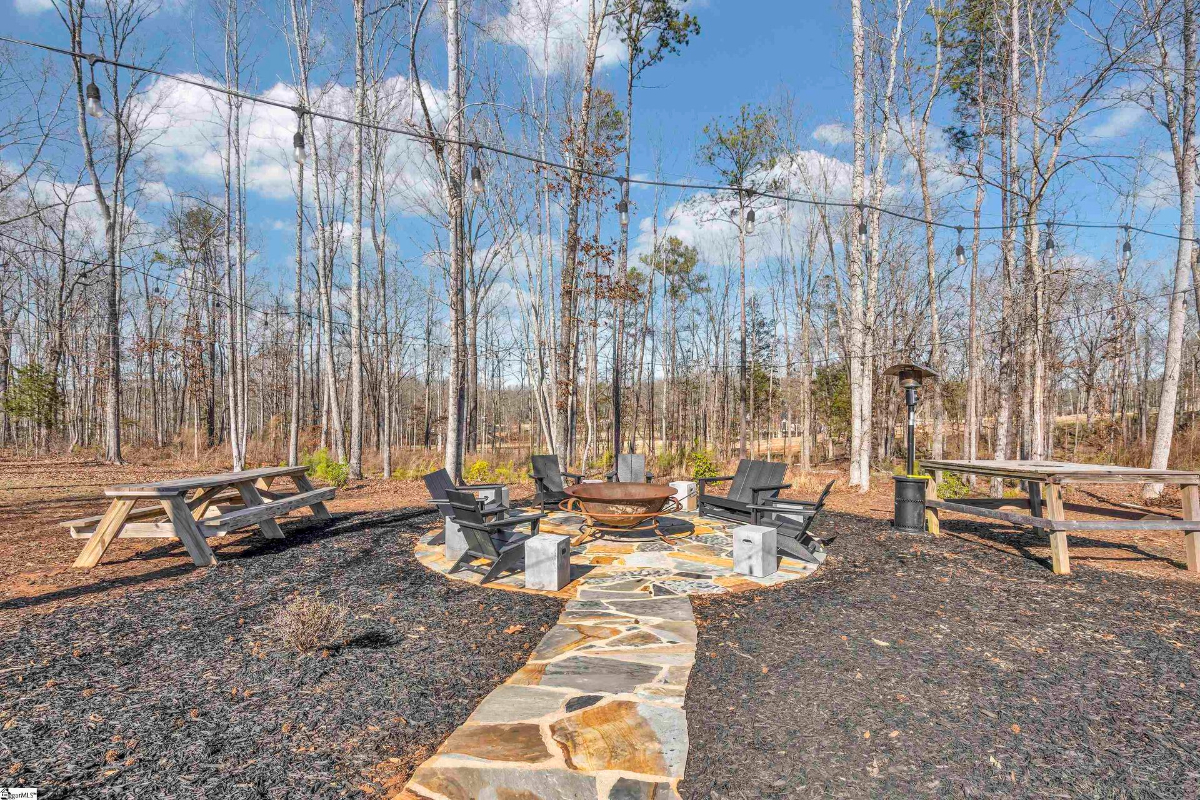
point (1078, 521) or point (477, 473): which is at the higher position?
point (1078, 521)

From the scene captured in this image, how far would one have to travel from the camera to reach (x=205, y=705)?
2.32m

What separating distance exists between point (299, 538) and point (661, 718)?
15.7 ft

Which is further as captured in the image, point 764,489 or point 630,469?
point 630,469

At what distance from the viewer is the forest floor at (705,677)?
1943 mm

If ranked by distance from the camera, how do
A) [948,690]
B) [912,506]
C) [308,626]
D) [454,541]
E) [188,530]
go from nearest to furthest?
[948,690] → [308,626] → [188,530] → [454,541] → [912,506]

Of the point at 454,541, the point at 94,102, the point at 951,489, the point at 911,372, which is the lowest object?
the point at 951,489

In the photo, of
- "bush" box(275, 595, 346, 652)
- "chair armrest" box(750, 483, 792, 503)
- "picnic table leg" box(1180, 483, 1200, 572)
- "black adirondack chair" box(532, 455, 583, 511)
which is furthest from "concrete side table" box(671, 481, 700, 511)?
"bush" box(275, 595, 346, 652)

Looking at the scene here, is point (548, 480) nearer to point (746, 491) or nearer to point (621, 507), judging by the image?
point (621, 507)

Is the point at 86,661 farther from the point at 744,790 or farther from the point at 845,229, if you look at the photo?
the point at 845,229

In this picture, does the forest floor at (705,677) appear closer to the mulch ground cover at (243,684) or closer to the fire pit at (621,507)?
the mulch ground cover at (243,684)

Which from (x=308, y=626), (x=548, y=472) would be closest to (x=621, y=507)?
(x=548, y=472)

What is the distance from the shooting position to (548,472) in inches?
299

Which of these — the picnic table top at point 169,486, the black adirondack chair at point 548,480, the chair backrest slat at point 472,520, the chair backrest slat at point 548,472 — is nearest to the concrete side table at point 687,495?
the black adirondack chair at point 548,480

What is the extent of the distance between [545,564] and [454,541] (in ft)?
3.78
